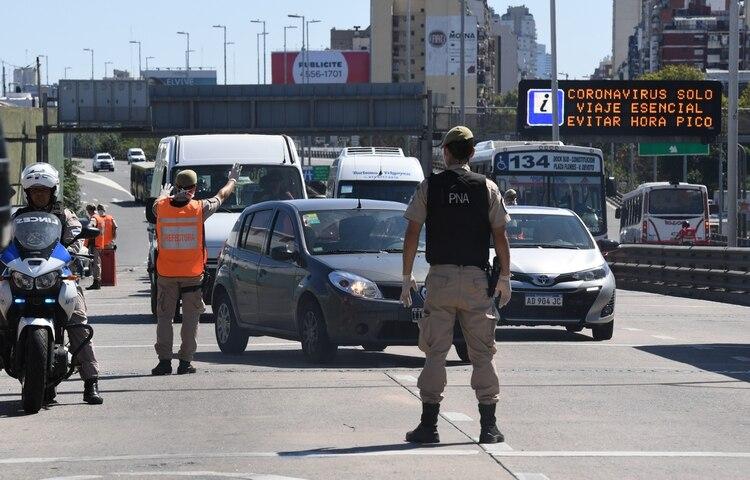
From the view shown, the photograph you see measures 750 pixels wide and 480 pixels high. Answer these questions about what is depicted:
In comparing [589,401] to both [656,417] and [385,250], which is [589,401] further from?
[385,250]

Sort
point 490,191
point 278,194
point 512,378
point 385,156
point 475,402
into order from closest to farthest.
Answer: point 490,191 < point 475,402 < point 512,378 < point 278,194 < point 385,156

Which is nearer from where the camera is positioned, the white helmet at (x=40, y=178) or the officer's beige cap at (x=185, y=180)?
the white helmet at (x=40, y=178)

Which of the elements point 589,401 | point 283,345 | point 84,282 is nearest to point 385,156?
point 84,282

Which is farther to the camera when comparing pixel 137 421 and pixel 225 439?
pixel 137 421

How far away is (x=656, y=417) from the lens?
10992 millimetres

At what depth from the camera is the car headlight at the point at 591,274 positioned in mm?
18719

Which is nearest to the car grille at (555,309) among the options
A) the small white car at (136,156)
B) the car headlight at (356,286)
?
the car headlight at (356,286)

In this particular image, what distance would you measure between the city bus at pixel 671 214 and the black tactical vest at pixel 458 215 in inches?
1928

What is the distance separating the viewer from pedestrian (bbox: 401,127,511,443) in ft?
31.6

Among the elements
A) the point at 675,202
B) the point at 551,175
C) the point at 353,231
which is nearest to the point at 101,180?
the point at 675,202

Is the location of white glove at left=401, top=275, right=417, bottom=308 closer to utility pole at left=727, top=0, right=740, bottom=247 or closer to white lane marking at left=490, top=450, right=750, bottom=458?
white lane marking at left=490, top=450, right=750, bottom=458

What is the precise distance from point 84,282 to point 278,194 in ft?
45.7

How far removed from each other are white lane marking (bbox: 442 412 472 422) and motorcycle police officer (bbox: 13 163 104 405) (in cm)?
257

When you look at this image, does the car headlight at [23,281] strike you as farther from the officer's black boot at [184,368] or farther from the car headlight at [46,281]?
the officer's black boot at [184,368]
